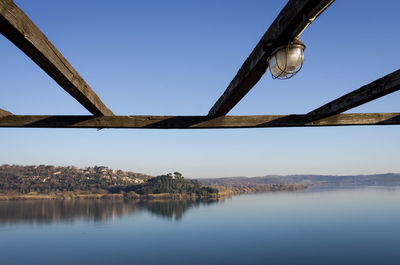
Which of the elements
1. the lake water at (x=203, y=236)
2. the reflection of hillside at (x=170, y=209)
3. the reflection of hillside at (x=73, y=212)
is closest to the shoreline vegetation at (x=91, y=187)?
the reflection of hillside at (x=170, y=209)

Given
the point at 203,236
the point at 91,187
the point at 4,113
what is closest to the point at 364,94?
the point at 4,113

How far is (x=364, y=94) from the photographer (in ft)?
5.92

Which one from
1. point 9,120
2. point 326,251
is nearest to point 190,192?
point 326,251

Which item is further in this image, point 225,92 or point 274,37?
point 225,92

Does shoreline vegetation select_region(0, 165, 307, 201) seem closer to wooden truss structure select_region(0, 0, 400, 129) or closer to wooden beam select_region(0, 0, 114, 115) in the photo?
wooden truss structure select_region(0, 0, 400, 129)

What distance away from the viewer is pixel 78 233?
93.6 ft

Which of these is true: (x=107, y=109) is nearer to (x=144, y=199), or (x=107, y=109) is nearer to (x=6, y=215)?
(x=6, y=215)

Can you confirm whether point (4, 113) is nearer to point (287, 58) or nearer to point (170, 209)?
point (287, 58)

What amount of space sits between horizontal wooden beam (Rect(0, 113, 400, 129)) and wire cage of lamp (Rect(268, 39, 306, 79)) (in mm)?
1044

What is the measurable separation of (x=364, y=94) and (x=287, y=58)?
0.91 meters

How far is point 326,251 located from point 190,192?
38.3 m

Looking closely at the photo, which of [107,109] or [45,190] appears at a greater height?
[107,109]

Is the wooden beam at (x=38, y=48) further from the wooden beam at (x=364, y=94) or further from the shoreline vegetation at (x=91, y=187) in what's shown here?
the shoreline vegetation at (x=91, y=187)

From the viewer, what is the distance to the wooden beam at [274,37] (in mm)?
902
